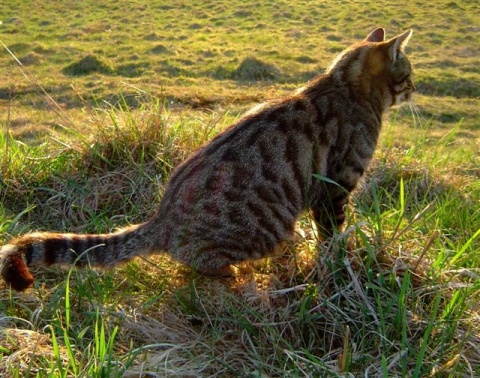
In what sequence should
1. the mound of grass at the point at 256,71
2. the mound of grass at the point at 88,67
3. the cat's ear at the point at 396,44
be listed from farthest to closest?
the mound of grass at the point at 88,67 → the mound of grass at the point at 256,71 → the cat's ear at the point at 396,44

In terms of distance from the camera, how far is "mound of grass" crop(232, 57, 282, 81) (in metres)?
10.7

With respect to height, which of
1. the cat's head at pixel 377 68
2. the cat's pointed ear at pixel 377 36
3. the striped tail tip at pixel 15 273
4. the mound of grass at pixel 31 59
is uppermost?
the cat's pointed ear at pixel 377 36

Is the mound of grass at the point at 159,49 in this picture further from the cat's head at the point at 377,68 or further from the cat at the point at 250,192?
the cat at the point at 250,192

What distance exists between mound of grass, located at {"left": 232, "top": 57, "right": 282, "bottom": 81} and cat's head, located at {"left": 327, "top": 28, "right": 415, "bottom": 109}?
24.5ft

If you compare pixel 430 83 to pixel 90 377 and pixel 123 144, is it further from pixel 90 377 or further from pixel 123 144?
pixel 90 377

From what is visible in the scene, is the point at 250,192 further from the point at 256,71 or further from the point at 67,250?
the point at 256,71

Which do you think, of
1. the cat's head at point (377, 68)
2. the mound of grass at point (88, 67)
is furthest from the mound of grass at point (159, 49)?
the cat's head at point (377, 68)

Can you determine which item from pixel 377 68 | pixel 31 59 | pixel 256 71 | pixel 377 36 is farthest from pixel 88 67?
pixel 377 68

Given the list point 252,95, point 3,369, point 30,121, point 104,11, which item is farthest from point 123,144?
point 104,11

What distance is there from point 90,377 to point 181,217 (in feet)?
3.28

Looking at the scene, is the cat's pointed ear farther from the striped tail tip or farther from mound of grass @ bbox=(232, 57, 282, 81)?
mound of grass @ bbox=(232, 57, 282, 81)

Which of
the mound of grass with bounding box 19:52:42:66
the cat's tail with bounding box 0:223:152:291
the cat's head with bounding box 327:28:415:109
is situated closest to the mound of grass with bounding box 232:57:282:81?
the mound of grass with bounding box 19:52:42:66

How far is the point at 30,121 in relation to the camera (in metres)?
7.97

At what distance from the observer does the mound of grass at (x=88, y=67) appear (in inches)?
428
